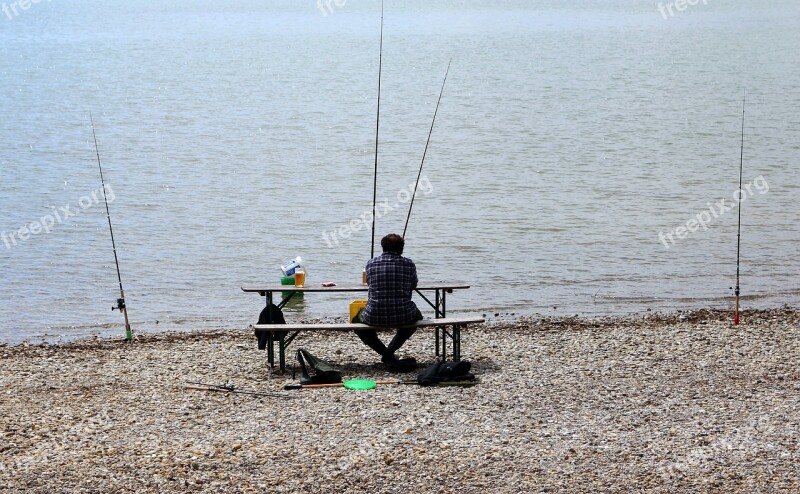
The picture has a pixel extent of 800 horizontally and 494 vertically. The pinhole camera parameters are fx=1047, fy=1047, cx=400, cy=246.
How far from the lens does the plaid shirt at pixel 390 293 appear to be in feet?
24.7

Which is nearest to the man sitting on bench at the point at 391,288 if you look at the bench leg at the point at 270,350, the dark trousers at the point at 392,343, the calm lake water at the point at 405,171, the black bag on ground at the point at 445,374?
the dark trousers at the point at 392,343

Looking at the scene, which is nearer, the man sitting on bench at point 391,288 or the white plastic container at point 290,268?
the man sitting on bench at point 391,288

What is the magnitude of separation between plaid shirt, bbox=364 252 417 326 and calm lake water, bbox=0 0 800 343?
368 cm

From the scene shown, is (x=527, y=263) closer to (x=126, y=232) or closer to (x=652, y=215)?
(x=652, y=215)

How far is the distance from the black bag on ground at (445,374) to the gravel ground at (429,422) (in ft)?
0.47

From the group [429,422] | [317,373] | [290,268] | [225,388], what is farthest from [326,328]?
[290,268]

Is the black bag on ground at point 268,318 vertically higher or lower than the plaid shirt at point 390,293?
lower

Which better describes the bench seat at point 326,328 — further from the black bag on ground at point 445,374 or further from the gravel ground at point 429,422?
the black bag on ground at point 445,374

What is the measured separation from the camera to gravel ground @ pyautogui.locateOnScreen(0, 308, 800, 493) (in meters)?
5.32

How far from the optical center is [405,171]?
71.6 feet

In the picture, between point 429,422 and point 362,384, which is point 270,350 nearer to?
point 362,384

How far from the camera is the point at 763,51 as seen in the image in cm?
4228

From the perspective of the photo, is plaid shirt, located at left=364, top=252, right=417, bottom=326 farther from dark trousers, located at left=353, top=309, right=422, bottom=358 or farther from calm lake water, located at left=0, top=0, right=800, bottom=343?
calm lake water, located at left=0, top=0, right=800, bottom=343

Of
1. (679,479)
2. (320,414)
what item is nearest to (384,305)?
(320,414)
